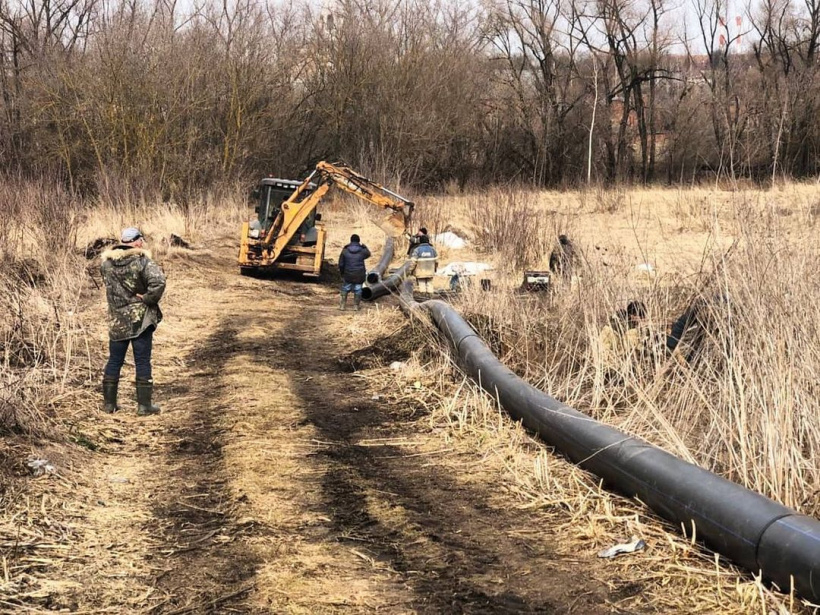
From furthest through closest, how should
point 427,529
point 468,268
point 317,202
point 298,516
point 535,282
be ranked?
point 317,202, point 468,268, point 535,282, point 298,516, point 427,529

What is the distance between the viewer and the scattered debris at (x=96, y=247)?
56.9 feet

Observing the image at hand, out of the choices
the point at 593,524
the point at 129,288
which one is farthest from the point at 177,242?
the point at 593,524

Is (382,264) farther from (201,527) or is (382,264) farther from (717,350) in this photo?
(201,527)

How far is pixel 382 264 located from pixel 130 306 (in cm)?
1199

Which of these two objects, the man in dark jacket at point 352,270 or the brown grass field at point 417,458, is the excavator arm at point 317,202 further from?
the brown grass field at point 417,458

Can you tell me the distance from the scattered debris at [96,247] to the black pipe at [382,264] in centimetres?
512

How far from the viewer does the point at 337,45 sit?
36781mm

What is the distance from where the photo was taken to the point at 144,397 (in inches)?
304

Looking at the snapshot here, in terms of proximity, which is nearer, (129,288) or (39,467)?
(39,467)

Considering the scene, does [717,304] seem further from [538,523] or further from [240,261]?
[240,261]

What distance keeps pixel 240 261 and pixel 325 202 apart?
12.6m

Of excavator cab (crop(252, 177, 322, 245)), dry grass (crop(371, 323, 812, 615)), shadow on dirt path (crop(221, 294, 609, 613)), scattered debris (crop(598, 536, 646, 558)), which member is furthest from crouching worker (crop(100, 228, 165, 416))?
excavator cab (crop(252, 177, 322, 245))

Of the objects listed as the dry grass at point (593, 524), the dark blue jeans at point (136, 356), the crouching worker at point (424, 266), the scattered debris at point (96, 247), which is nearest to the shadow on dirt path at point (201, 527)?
the dark blue jeans at point (136, 356)

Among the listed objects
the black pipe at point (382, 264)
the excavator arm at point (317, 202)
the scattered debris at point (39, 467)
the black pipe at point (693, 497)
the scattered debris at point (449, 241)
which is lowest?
the scattered debris at point (39, 467)
